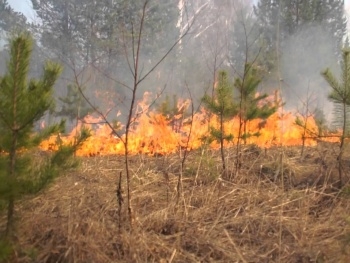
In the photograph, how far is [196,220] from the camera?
13.5 feet

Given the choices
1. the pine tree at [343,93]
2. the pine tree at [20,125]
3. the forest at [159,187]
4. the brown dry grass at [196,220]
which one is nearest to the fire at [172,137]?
the forest at [159,187]

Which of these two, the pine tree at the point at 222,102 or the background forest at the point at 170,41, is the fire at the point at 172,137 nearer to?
the pine tree at the point at 222,102

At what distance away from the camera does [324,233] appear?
3.85 m

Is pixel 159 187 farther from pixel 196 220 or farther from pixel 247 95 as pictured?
pixel 247 95

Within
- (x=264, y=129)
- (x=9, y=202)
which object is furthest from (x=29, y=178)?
(x=264, y=129)

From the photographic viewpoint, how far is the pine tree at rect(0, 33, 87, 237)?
9.16 ft

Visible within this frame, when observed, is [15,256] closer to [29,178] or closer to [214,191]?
[29,178]

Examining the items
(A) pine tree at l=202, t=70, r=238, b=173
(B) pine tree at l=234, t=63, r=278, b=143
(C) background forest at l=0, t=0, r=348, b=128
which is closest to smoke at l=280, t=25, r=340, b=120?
(C) background forest at l=0, t=0, r=348, b=128

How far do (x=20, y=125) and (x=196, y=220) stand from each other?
196 centimetres

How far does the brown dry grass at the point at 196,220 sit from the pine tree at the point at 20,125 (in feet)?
1.09

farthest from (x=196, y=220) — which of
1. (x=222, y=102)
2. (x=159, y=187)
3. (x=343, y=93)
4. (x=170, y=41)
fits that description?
(x=170, y=41)

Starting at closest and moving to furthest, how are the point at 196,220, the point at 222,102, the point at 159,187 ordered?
1. the point at 196,220
2. the point at 159,187
3. the point at 222,102

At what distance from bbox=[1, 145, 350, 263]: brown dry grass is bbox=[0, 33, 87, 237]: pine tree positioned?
0.33 metres

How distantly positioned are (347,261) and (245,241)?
92 centimetres
